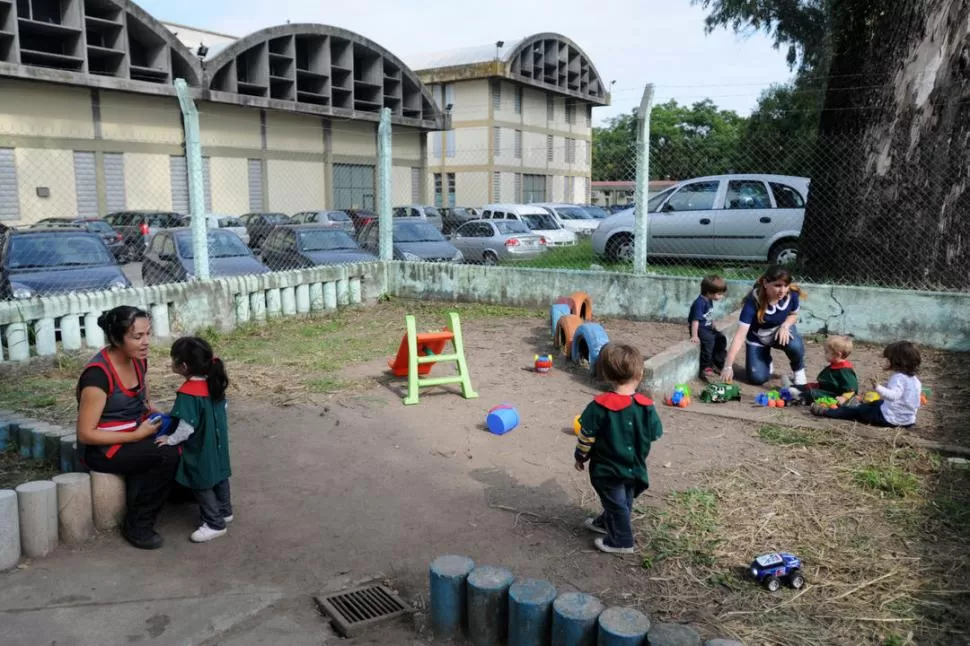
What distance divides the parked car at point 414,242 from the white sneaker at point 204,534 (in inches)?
348

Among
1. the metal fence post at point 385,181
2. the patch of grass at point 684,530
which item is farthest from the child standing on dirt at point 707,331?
the metal fence post at point 385,181

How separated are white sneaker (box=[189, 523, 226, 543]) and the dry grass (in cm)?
213

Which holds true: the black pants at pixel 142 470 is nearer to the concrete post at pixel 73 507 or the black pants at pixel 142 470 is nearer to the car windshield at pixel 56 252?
the concrete post at pixel 73 507

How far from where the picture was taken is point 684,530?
3.82 metres

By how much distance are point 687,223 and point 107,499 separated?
9786 mm

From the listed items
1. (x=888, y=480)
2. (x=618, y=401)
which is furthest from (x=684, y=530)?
(x=888, y=480)

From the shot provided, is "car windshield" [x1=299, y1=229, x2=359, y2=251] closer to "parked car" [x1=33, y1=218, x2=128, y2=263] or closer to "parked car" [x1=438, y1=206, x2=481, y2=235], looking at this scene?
"parked car" [x1=33, y1=218, x2=128, y2=263]

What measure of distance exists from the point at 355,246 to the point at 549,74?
102ft

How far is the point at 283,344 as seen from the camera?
330 inches

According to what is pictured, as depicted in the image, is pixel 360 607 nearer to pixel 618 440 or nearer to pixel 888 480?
pixel 618 440

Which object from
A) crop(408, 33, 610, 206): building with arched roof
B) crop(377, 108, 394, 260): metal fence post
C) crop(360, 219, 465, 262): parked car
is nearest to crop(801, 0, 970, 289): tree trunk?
crop(377, 108, 394, 260): metal fence post

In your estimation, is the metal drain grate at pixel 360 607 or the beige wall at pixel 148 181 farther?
the beige wall at pixel 148 181

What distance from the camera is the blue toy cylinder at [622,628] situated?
2594 mm

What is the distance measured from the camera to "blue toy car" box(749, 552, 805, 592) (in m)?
3.24
